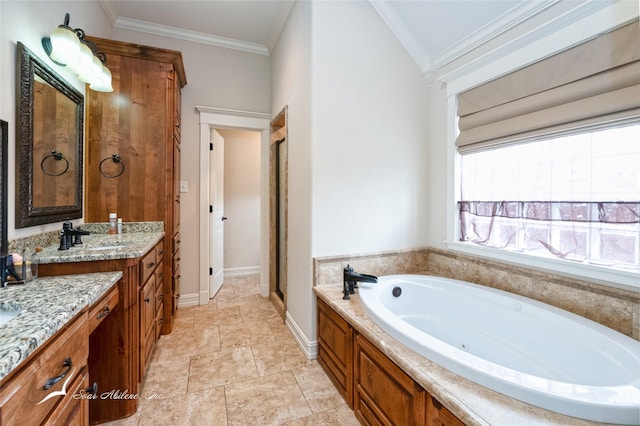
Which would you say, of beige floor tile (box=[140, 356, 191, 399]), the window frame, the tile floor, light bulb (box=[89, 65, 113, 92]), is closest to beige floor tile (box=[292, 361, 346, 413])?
the tile floor

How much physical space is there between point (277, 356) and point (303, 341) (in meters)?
0.22

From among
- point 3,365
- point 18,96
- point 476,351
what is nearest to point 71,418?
point 3,365

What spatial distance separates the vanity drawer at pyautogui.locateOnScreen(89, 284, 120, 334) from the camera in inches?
44.4

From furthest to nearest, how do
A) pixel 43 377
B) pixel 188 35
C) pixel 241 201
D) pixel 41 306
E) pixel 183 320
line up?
pixel 241 201, pixel 188 35, pixel 183 320, pixel 41 306, pixel 43 377

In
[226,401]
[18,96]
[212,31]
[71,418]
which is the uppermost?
→ [212,31]

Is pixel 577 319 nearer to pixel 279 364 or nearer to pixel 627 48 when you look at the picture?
pixel 627 48

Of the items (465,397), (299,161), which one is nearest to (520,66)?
(299,161)

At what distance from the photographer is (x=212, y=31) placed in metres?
3.00

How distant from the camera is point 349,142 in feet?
7.12

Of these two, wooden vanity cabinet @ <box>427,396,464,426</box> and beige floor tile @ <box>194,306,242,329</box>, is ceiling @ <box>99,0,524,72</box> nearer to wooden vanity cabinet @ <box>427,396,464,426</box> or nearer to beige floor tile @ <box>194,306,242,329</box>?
wooden vanity cabinet @ <box>427,396,464,426</box>

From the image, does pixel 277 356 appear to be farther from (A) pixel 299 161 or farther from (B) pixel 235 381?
(A) pixel 299 161

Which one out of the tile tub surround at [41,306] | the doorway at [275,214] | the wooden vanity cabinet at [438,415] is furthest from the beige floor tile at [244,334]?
the wooden vanity cabinet at [438,415]

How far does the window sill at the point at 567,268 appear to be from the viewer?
1.34 meters

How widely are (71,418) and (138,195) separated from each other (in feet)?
5.99
